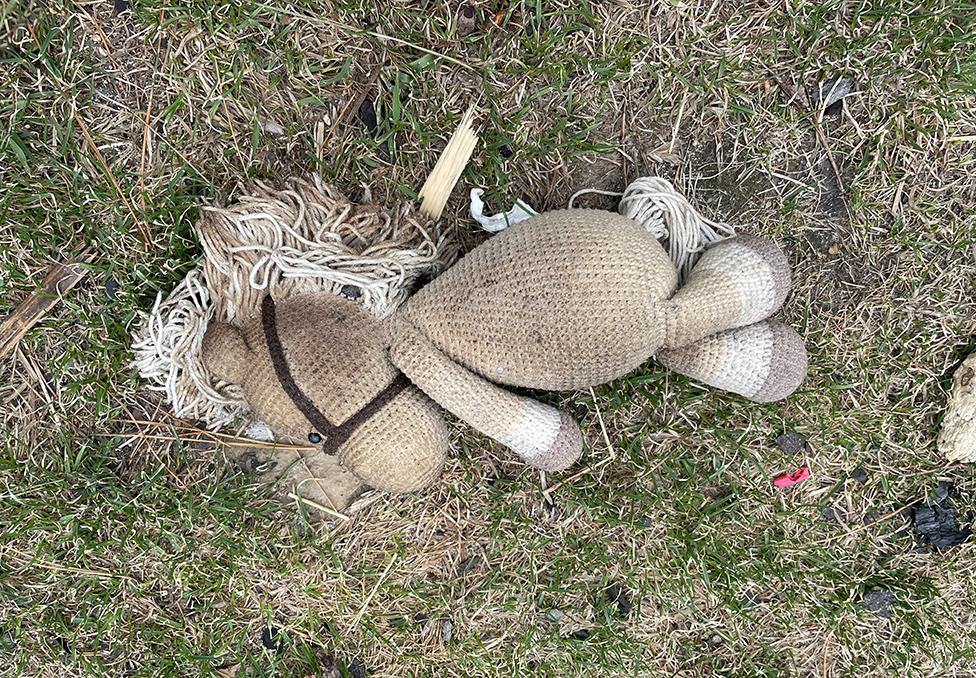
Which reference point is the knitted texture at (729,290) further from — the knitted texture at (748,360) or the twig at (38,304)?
the twig at (38,304)

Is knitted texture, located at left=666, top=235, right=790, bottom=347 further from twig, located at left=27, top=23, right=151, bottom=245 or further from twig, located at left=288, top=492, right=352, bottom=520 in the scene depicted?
twig, located at left=27, top=23, right=151, bottom=245

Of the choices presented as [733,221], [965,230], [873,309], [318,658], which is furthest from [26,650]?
[965,230]

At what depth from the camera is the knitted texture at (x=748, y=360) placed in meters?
1.36

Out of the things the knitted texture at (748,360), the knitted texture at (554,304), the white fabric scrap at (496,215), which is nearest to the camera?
the knitted texture at (554,304)

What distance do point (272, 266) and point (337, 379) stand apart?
0.85ft

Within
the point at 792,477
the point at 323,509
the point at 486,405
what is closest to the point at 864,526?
the point at 792,477

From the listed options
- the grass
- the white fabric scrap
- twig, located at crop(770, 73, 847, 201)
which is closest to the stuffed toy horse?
the white fabric scrap

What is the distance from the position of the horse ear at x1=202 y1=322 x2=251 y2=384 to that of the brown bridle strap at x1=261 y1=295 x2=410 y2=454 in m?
0.06

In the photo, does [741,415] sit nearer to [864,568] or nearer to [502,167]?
[864,568]

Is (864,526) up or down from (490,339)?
down

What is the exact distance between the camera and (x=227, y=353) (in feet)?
4.29

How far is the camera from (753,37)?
153cm

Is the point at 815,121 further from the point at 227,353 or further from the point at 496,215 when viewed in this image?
the point at 227,353

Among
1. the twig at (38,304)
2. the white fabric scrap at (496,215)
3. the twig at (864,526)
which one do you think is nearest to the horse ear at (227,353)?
the twig at (38,304)
